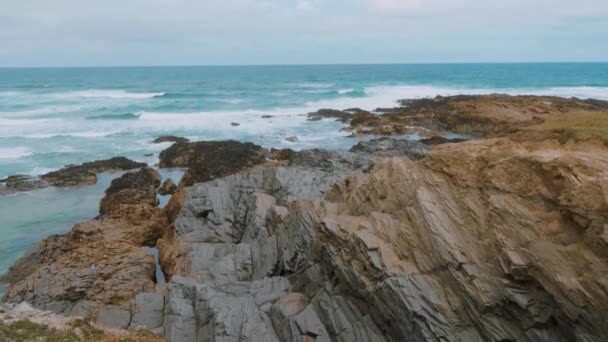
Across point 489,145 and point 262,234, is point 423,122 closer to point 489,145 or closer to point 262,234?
point 262,234

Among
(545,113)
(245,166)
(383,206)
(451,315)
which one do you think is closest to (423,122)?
(545,113)

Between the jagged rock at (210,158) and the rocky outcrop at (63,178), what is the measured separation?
3294mm

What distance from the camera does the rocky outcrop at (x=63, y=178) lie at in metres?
27.4

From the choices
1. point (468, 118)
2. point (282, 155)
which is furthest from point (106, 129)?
point (468, 118)

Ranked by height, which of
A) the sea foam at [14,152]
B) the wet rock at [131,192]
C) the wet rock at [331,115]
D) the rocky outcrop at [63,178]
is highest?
the wet rock at [331,115]

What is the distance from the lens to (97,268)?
15.6 m

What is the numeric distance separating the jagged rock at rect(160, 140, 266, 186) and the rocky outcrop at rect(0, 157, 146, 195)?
3294mm

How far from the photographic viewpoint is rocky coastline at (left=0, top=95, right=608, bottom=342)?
820 cm

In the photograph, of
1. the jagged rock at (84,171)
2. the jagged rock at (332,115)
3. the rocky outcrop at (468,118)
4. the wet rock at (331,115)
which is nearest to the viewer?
the jagged rock at (84,171)

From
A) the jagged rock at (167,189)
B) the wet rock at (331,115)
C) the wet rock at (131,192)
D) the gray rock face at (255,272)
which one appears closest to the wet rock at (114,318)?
the gray rock face at (255,272)

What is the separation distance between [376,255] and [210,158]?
19685 mm

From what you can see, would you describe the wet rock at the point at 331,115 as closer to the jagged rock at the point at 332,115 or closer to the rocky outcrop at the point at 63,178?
the jagged rock at the point at 332,115

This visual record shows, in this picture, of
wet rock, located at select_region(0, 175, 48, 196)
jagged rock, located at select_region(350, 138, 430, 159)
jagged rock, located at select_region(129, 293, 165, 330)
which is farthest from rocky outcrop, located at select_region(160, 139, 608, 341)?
wet rock, located at select_region(0, 175, 48, 196)

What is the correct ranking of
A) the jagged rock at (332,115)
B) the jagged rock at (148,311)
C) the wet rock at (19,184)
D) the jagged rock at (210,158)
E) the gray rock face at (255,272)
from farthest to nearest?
the jagged rock at (332,115), the wet rock at (19,184), the jagged rock at (210,158), the jagged rock at (148,311), the gray rock face at (255,272)
